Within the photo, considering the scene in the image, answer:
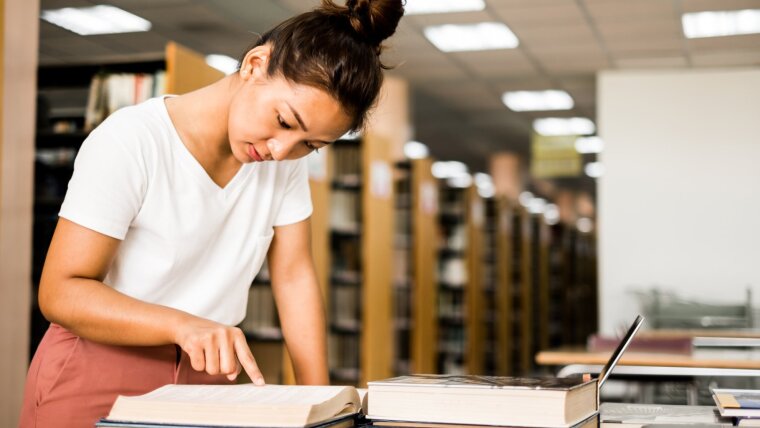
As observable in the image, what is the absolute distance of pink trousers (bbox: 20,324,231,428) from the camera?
1111mm

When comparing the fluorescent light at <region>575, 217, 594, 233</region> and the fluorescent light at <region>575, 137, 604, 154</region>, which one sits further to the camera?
the fluorescent light at <region>575, 217, 594, 233</region>

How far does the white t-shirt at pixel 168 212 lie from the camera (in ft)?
3.54

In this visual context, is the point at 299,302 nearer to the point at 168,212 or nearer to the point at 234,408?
the point at 168,212

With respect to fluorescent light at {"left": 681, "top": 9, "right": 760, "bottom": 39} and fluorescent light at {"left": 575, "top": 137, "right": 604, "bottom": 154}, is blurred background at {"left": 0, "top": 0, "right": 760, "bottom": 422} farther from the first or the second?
fluorescent light at {"left": 575, "top": 137, "right": 604, "bottom": 154}

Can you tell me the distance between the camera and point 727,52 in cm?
672

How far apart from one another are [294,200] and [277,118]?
0.26 meters

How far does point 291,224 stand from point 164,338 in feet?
1.23

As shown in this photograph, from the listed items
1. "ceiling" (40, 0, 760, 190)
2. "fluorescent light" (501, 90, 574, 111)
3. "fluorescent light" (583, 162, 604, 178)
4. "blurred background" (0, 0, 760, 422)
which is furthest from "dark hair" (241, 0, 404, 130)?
"fluorescent light" (583, 162, 604, 178)

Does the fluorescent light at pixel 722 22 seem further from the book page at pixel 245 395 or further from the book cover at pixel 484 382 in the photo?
the book page at pixel 245 395

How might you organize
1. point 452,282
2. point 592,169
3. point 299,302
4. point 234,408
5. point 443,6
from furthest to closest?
point 592,169, point 452,282, point 443,6, point 299,302, point 234,408

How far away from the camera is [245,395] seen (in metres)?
0.95

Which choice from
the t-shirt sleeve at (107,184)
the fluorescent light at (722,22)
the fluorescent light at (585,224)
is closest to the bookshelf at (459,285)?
the fluorescent light at (722,22)

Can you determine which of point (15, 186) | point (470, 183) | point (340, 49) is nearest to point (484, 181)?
point (470, 183)

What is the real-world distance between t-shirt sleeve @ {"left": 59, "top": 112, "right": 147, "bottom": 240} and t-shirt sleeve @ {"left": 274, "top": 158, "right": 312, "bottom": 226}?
27 centimetres
